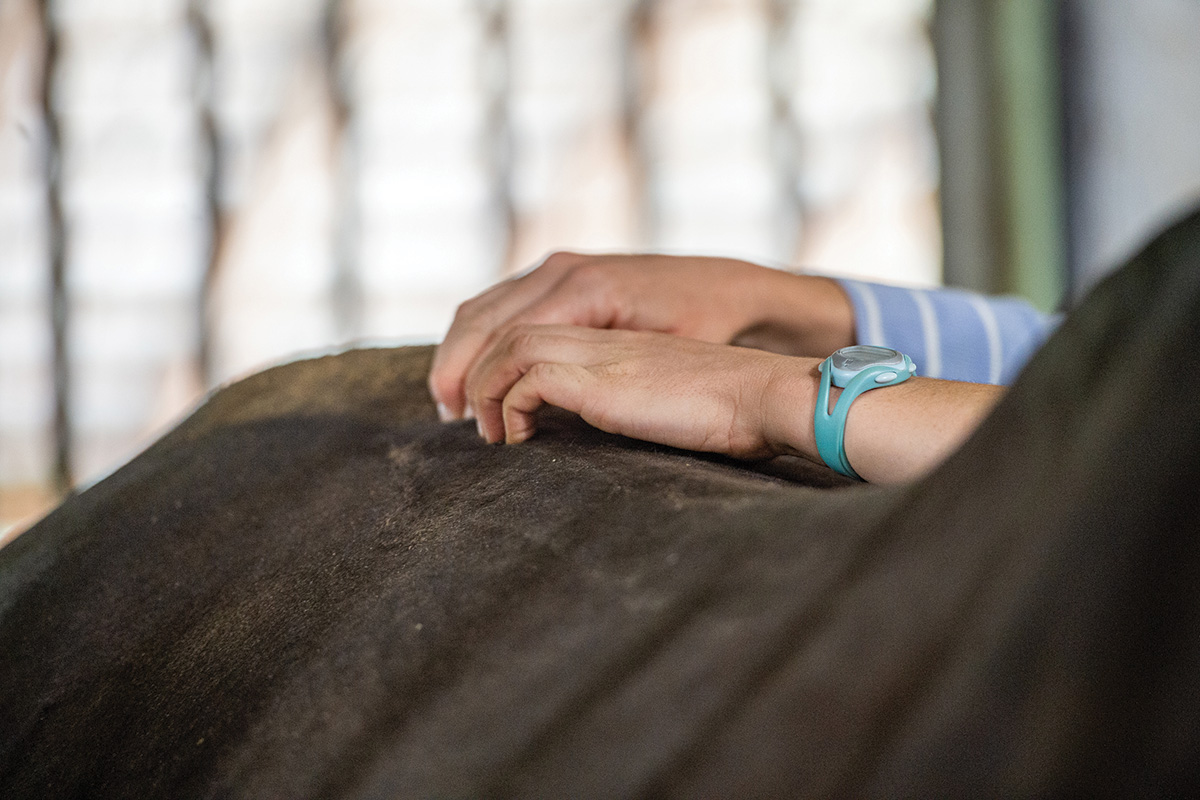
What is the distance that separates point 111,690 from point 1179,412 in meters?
0.47

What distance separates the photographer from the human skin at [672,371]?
0.43 meters

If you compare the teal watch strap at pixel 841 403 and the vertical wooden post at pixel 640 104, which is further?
the vertical wooden post at pixel 640 104

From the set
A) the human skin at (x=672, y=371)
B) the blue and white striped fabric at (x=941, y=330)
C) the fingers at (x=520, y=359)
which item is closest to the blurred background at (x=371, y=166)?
the blue and white striped fabric at (x=941, y=330)

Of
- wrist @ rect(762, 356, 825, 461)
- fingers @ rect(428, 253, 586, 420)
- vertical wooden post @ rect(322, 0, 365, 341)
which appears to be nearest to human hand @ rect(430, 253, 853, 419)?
fingers @ rect(428, 253, 586, 420)

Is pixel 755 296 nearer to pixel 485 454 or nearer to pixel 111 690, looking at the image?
pixel 485 454

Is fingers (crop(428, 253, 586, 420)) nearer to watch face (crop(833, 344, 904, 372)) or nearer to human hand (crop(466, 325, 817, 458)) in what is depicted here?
human hand (crop(466, 325, 817, 458))

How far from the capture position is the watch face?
44cm

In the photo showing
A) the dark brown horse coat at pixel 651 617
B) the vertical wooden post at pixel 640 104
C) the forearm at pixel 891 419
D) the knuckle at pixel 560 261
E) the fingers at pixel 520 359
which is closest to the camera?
the dark brown horse coat at pixel 651 617

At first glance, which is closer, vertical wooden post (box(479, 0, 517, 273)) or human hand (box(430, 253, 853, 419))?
human hand (box(430, 253, 853, 419))

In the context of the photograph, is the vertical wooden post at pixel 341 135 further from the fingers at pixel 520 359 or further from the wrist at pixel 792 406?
the wrist at pixel 792 406

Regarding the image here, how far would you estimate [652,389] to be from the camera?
1.59ft

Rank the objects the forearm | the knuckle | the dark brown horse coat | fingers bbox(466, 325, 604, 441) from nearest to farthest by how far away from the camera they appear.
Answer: the dark brown horse coat < the forearm < fingers bbox(466, 325, 604, 441) < the knuckle

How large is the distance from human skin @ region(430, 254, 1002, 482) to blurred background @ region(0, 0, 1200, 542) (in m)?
1.63

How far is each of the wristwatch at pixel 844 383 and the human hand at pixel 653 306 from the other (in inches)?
8.9
